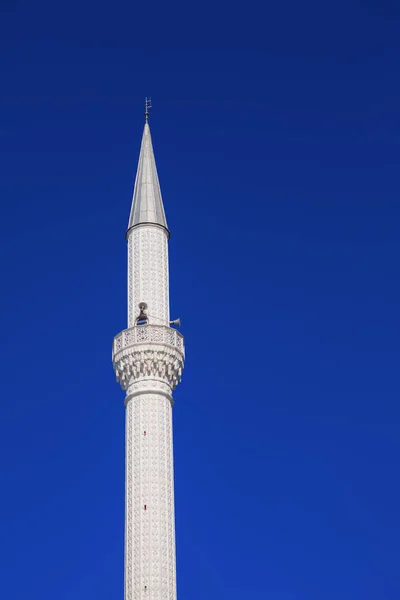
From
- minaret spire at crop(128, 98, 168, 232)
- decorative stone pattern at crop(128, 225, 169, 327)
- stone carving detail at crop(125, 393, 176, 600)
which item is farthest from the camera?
minaret spire at crop(128, 98, 168, 232)

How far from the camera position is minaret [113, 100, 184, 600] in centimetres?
4072

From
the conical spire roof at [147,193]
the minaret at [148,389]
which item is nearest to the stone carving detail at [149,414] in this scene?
the minaret at [148,389]

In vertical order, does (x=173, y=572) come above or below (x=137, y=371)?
below

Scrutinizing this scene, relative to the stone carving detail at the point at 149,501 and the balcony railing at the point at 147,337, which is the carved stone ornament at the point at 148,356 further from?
the stone carving detail at the point at 149,501

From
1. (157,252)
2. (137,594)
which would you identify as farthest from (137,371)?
(137,594)

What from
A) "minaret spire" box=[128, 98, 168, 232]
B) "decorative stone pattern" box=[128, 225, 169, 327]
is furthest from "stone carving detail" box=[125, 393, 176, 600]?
"minaret spire" box=[128, 98, 168, 232]

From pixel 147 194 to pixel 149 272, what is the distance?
11.9 feet

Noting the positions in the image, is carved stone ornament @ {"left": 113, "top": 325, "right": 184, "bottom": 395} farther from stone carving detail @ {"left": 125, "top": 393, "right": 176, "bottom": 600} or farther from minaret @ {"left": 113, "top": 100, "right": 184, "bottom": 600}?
stone carving detail @ {"left": 125, "top": 393, "right": 176, "bottom": 600}

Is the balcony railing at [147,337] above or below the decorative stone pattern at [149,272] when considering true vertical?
below

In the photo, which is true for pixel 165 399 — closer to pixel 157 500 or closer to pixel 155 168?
pixel 157 500

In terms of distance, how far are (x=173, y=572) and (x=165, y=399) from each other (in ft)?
19.8

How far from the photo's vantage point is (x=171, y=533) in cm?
4153

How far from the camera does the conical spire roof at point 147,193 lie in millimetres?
47688

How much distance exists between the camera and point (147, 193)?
48.3m
